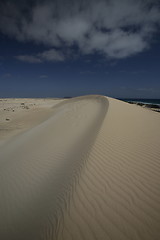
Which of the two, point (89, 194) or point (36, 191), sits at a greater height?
point (89, 194)

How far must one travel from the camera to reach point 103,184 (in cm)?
221

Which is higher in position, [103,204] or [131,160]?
[131,160]

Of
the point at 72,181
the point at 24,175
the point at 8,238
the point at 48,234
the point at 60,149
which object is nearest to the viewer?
the point at 48,234

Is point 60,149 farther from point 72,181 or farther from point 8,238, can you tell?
point 8,238

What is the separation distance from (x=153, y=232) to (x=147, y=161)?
151cm

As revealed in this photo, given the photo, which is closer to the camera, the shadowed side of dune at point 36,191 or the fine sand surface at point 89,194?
the fine sand surface at point 89,194

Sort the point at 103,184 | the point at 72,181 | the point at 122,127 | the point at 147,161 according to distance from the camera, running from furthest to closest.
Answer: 1. the point at 122,127
2. the point at 147,161
3. the point at 72,181
4. the point at 103,184

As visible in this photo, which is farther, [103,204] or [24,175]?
[24,175]

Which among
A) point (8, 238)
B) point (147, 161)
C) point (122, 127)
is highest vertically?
point (122, 127)

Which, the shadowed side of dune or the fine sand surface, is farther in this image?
the shadowed side of dune

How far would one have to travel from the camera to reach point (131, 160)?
2822 mm

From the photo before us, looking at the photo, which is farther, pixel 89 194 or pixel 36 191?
pixel 36 191

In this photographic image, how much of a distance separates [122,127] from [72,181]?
3.29 metres

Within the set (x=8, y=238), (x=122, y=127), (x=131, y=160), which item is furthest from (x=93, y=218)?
(x=122, y=127)
